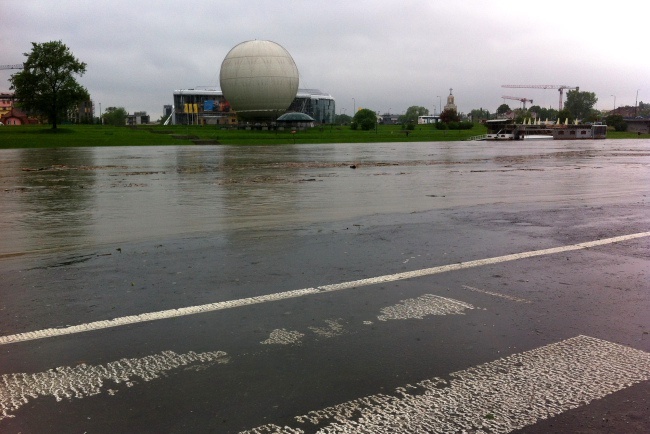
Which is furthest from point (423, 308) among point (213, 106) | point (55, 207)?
point (213, 106)

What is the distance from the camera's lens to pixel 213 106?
142m

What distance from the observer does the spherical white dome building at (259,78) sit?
3462 inches

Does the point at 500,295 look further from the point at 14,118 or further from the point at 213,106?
the point at 14,118

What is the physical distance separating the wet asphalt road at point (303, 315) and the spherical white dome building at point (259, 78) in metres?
80.7

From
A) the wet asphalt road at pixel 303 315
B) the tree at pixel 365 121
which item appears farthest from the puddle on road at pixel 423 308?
the tree at pixel 365 121

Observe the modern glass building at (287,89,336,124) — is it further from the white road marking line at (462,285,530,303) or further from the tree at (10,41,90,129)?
the white road marking line at (462,285,530,303)

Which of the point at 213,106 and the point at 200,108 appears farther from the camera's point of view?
the point at 200,108

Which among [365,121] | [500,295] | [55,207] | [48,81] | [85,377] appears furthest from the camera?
[365,121]

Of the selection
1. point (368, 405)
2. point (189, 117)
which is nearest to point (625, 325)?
point (368, 405)

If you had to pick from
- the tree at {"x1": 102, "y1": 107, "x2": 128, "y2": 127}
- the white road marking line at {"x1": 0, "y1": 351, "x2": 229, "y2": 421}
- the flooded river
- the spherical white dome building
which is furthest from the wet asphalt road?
the tree at {"x1": 102, "y1": 107, "x2": 128, "y2": 127}

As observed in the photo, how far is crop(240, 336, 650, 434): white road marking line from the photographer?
2.86 meters

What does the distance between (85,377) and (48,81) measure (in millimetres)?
67496

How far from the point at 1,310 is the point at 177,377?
2.22m

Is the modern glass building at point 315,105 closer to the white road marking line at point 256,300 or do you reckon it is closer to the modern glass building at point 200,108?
the modern glass building at point 200,108
